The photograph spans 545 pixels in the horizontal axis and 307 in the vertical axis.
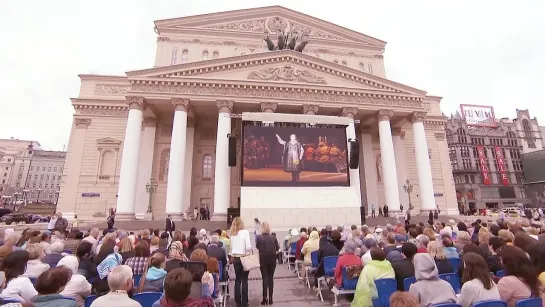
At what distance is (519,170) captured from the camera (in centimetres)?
6028

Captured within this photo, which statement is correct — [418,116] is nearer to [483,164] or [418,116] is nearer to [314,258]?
[314,258]

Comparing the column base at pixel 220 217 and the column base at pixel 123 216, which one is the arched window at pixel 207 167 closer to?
the column base at pixel 220 217

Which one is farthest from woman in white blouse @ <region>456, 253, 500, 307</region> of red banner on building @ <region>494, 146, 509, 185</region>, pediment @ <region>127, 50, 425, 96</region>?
red banner on building @ <region>494, 146, 509, 185</region>

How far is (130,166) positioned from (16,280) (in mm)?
17363

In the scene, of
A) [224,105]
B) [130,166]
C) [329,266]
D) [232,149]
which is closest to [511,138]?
[224,105]

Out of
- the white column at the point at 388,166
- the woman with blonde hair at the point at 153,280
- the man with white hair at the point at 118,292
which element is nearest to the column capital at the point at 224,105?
the white column at the point at 388,166

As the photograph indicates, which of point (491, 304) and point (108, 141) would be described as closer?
point (491, 304)

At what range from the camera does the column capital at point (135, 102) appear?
20.5 metres

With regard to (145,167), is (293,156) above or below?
above

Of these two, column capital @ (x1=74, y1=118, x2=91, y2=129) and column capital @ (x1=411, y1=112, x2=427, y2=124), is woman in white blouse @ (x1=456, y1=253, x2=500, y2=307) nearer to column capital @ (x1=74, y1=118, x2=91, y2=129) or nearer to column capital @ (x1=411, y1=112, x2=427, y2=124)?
column capital @ (x1=411, y1=112, x2=427, y2=124)

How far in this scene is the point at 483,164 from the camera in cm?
5734

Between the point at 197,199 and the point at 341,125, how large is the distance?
46.7 ft

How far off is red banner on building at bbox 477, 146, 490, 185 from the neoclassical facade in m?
35.3

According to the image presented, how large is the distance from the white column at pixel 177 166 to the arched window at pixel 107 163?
8.92 m
